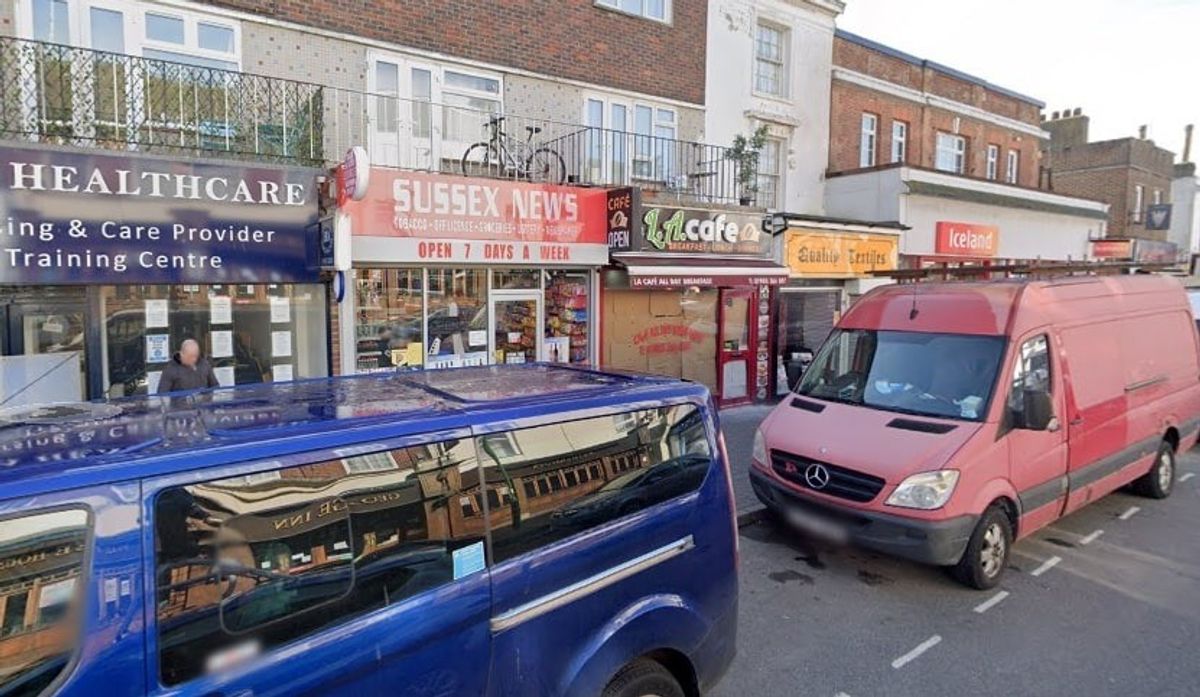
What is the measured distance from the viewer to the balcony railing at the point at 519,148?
28.0ft

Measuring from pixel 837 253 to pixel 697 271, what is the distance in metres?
4.21

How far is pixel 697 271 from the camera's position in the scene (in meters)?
10.1

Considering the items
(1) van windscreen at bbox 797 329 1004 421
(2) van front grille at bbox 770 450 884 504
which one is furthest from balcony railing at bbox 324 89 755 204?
(2) van front grille at bbox 770 450 884 504

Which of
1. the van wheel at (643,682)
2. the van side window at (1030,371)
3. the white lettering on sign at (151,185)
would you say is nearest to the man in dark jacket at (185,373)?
the white lettering on sign at (151,185)

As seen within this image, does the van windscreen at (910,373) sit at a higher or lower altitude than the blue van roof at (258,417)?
lower

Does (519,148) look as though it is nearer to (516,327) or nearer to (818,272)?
(516,327)

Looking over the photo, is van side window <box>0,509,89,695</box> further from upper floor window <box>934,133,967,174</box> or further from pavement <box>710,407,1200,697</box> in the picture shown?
upper floor window <box>934,133,967,174</box>

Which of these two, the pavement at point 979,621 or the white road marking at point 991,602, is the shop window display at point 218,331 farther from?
the white road marking at point 991,602

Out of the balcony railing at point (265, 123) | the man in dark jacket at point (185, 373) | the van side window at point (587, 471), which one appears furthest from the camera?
the balcony railing at point (265, 123)

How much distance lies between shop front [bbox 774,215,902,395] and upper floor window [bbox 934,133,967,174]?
4.77m

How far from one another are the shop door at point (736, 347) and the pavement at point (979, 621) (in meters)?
5.46

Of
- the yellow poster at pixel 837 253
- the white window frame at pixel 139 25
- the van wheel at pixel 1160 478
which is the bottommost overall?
the van wheel at pixel 1160 478

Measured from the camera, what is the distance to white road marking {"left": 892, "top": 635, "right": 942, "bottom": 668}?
3.99 metres

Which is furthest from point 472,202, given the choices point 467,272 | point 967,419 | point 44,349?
point 967,419
